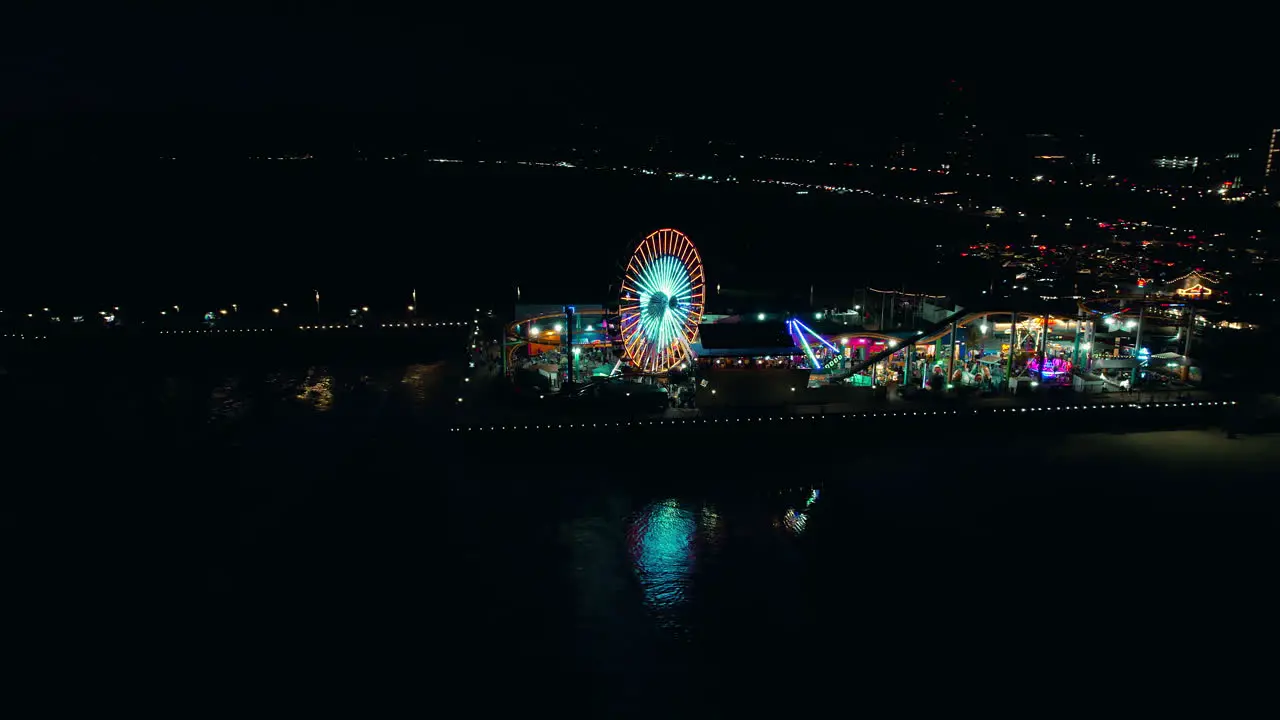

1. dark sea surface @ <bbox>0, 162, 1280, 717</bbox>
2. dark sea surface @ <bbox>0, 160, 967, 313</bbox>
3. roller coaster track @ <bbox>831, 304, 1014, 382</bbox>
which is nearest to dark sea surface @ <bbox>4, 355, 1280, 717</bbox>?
dark sea surface @ <bbox>0, 162, 1280, 717</bbox>

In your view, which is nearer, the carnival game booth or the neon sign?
the carnival game booth

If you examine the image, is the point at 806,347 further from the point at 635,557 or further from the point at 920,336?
the point at 635,557

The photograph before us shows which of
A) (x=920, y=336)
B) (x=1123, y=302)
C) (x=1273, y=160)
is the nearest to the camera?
(x=920, y=336)

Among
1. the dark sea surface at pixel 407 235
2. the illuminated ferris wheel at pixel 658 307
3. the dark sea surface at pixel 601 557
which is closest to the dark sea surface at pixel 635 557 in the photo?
the dark sea surface at pixel 601 557

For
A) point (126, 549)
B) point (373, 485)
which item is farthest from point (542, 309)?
point (126, 549)

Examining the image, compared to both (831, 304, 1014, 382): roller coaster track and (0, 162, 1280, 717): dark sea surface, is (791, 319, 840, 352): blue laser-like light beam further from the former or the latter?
(0, 162, 1280, 717): dark sea surface

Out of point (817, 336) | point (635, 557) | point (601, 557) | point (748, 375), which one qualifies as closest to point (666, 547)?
point (635, 557)
